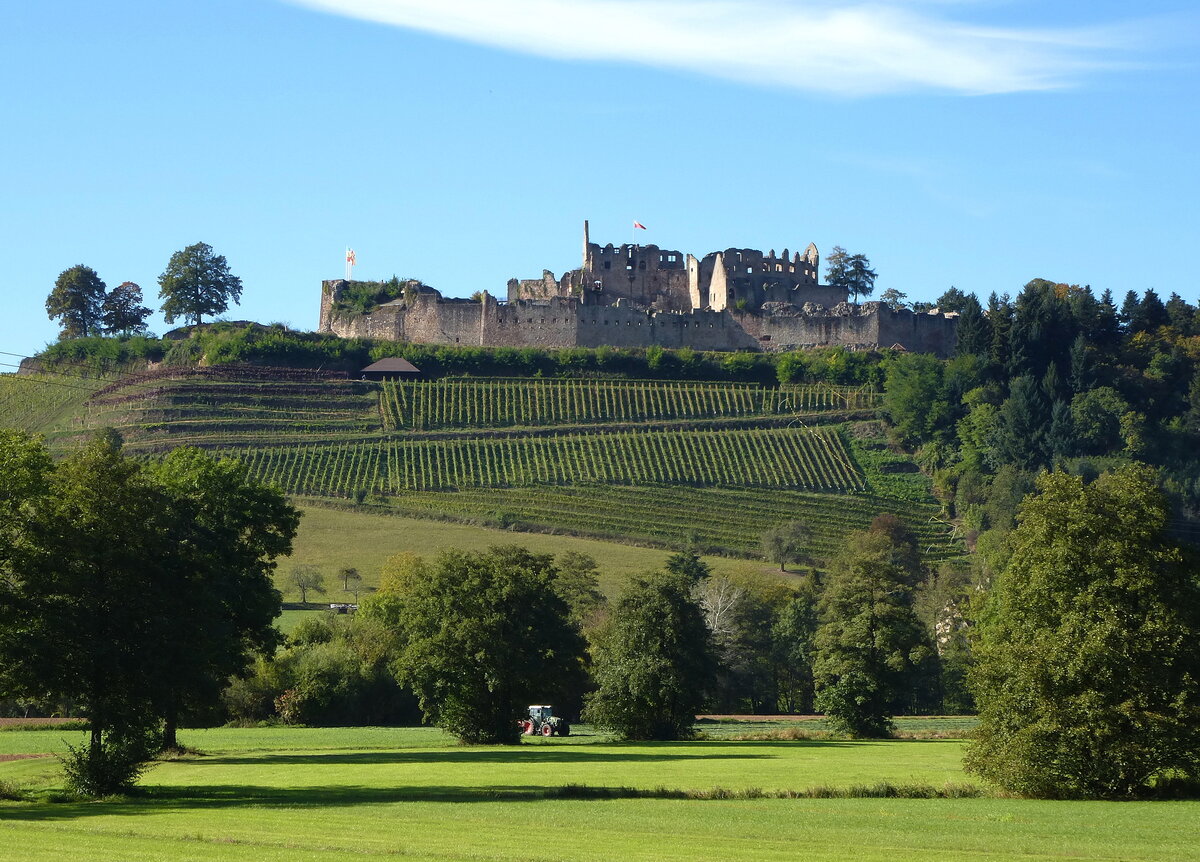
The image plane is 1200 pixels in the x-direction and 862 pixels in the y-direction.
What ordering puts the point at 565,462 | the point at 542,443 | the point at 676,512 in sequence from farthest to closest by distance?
the point at 542,443 → the point at 565,462 → the point at 676,512

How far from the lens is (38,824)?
76.1 feet

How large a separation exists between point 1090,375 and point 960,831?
78.1 meters

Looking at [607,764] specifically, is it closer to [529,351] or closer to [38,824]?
[38,824]

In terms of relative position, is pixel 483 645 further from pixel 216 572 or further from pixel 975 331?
pixel 975 331

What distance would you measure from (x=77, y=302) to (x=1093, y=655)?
93.9m

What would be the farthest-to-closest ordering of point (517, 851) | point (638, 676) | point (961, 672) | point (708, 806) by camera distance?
point (961, 672), point (638, 676), point (708, 806), point (517, 851)

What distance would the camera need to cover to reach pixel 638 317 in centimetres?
10850

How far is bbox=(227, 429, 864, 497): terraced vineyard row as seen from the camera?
84.7 metres

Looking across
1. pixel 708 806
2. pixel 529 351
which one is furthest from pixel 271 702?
pixel 529 351

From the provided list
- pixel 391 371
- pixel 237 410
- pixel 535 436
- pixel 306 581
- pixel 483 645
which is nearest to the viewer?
pixel 483 645

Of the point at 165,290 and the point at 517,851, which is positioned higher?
the point at 165,290

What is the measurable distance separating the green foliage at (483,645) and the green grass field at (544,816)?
4.96 meters

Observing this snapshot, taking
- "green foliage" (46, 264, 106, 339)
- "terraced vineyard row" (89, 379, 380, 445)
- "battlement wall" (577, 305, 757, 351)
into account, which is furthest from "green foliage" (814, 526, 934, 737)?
"green foliage" (46, 264, 106, 339)

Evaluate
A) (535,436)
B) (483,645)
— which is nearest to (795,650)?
(483,645)
